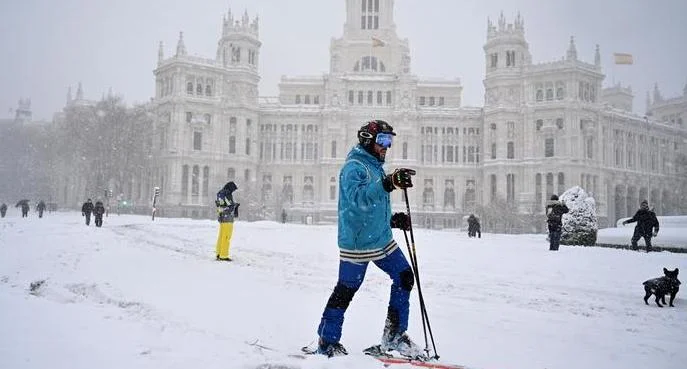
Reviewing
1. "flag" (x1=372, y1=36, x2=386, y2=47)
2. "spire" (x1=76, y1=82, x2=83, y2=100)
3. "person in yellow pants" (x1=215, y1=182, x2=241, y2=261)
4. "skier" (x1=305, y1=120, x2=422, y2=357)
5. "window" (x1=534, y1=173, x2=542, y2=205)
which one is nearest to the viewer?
"skier" (x1=305, y1=120, x2=422, y2=357)

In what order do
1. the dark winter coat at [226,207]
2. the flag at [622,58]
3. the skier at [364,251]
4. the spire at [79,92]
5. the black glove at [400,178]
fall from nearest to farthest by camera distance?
the black glove at [400,178] → the skier at [364,251] → the dark winter coat at [226,207] → the flag at [622,58] → the spire at [79,92]

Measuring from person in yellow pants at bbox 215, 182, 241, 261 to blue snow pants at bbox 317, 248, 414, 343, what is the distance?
7397 millimetres

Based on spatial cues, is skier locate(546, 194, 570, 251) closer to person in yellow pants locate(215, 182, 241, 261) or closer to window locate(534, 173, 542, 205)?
person in yellow pants locate(215, 182, 241, 261)

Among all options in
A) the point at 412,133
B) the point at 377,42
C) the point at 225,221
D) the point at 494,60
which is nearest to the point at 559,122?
the point at 494,60

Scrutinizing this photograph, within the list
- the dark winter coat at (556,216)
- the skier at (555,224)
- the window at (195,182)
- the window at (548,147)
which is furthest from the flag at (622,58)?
the dark winter coat at (556,216)

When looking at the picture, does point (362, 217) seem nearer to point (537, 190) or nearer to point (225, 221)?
point (225, 221)

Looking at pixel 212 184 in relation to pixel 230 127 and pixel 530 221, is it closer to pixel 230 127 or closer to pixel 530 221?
pixel 230 127

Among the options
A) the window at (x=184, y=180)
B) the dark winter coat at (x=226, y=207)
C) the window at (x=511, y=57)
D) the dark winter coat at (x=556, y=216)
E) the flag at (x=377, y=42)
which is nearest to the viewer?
the dark winter coat at (x=226, y=207)

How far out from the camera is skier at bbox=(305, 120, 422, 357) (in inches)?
174

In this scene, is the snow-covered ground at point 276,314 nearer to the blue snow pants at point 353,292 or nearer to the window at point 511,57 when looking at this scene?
the blue snow pants at point 353,292

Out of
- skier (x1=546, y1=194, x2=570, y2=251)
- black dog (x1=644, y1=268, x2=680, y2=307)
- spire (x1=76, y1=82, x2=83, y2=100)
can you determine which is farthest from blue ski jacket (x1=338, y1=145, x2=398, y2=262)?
spire (x1=76, y1=82, x2=83, y2=100)

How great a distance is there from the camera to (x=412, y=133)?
6575 centimetres

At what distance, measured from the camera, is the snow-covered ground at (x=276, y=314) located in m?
4.12

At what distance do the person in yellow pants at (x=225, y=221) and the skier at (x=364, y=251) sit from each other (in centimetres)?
742
